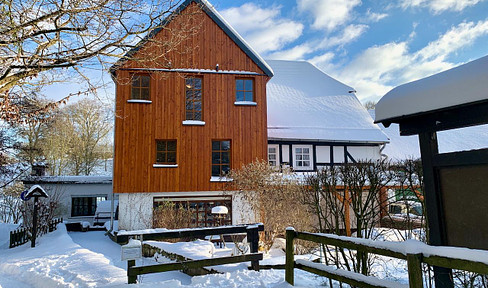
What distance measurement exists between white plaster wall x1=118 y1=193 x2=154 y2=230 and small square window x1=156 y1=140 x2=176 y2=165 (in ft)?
4.84

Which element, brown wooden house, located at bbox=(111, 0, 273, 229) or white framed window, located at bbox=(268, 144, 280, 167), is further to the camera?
white framed window, located at bbox=(268, 144, 280, 167)

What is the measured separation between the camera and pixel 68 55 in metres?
5.58

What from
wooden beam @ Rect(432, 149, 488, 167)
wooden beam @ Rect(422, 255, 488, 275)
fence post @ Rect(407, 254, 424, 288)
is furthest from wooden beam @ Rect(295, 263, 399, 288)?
wooden beam @ Rect(432, 149, 488, 167)

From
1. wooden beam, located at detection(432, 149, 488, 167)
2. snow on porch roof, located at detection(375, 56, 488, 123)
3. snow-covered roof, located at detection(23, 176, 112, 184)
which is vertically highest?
snow on porch roof, located at detection(375, 56, 488, 123)

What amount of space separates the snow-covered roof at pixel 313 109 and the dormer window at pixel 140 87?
18.4ft

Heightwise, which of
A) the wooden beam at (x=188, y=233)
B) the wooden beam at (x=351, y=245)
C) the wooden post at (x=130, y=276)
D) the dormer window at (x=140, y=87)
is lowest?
the wooden post at (x=130, y=276)

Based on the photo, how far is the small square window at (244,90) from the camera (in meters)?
14.1

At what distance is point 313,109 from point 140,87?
352 inches

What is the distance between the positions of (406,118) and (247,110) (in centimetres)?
1048

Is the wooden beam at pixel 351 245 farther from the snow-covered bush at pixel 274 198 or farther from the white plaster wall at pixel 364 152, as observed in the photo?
the white plaster wall at pixel 364 152

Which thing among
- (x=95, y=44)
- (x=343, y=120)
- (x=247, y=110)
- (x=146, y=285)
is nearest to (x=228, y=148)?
(x=247, y=110)

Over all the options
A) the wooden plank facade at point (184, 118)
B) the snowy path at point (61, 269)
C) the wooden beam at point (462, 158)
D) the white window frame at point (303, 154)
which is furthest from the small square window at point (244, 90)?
the wooden beam at point (462, 158)

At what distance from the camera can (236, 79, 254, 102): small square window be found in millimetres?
14133

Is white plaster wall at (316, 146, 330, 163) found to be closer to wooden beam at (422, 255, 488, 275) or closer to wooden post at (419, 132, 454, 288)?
wooden post at (419, 132, 454, 288)
